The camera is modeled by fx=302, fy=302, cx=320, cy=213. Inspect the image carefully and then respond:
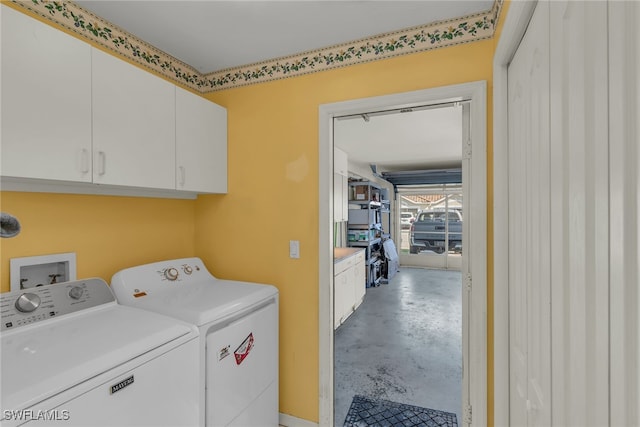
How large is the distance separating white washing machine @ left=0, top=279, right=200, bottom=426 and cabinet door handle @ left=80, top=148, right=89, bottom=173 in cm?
58

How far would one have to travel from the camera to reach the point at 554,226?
746mm

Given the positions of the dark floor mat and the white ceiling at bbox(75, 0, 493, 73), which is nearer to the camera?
the white ceiling at bbox(75, 0, 493, 73)

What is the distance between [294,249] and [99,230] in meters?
1.17

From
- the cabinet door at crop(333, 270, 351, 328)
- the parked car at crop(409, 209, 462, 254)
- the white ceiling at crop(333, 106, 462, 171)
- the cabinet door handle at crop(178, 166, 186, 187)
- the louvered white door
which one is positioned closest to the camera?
the louvered white door

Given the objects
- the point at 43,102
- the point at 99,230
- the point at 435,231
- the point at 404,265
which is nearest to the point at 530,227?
the point at 43,102

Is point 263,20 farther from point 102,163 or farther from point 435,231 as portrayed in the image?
point 435,231

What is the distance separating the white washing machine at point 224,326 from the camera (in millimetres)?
1492

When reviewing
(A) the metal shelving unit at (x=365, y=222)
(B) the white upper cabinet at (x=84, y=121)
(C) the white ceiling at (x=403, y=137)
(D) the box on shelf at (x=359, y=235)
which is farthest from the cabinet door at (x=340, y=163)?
(B) the white upper cabinet at (x=84, y=121)

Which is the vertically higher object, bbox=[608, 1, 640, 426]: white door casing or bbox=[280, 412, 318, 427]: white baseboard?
bbox=[608, 1, 640, 426]: white door casing

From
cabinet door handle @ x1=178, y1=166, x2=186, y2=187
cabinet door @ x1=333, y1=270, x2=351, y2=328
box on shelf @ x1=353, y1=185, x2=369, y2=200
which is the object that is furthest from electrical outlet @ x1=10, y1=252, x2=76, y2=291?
box on shelf @ x1=353, y1=185, x2=369, y2=200

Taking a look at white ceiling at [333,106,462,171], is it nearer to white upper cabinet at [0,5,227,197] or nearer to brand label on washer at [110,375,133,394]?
white upper cabinet at [0,5,227,197]

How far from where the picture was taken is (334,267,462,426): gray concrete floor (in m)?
2.44

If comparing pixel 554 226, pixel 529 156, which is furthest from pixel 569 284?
pixel 529 156

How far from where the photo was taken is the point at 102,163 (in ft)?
4.80
